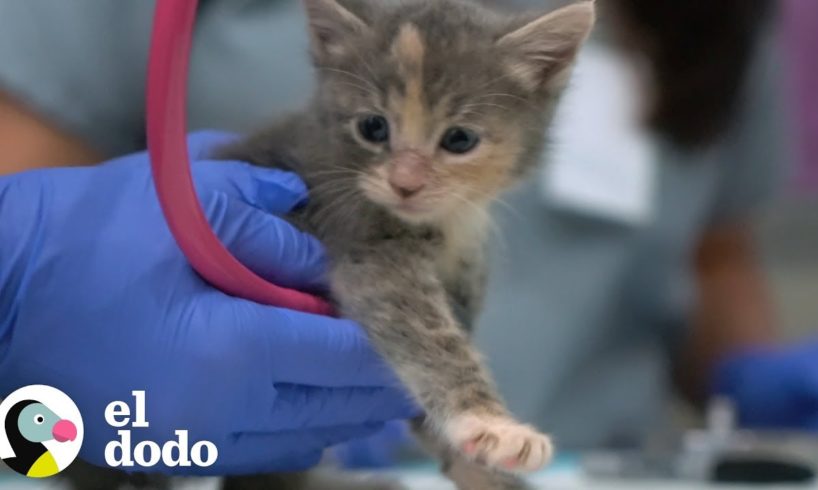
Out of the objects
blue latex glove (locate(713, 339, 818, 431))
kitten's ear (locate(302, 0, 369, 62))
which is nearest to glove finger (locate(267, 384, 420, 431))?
kitten's ear (locate(302, 0, 369, 62))

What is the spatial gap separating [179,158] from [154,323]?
137 millimetres

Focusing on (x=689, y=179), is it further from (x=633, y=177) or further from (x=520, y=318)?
(x=520, y=318)

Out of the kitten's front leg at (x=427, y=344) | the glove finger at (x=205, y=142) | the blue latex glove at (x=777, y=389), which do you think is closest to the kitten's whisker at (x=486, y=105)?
the kitten's front leg at (x=427, y=344)

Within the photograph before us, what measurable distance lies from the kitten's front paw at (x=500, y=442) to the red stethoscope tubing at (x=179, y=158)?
0.15 meters

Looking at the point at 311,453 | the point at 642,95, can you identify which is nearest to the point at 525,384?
the point at 642,95

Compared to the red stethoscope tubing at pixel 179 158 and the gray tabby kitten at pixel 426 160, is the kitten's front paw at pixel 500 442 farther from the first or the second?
the red stethoscope tubing at pixel 179 158

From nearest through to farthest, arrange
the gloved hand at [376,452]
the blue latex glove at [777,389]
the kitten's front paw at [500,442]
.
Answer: the kitten's front paw at [500,442], the gloved hand at [376,452], the blue latex glove at [777,389]

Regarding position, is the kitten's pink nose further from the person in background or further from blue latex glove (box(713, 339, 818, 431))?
blue latex glove (box(713, 339, 818, 431))

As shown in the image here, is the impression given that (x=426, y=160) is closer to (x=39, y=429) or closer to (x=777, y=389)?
(x=39, y=429)

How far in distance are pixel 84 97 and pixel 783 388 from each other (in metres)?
1.12

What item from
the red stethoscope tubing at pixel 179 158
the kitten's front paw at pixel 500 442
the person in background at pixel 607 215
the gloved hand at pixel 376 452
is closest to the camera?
the red stethoscope tubing at pixel 179 158

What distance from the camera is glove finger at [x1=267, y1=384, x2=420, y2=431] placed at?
2.09ft

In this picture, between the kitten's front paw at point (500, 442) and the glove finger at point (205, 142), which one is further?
the glove finger at point (205, 142)

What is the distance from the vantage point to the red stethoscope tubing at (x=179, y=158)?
0.44m
